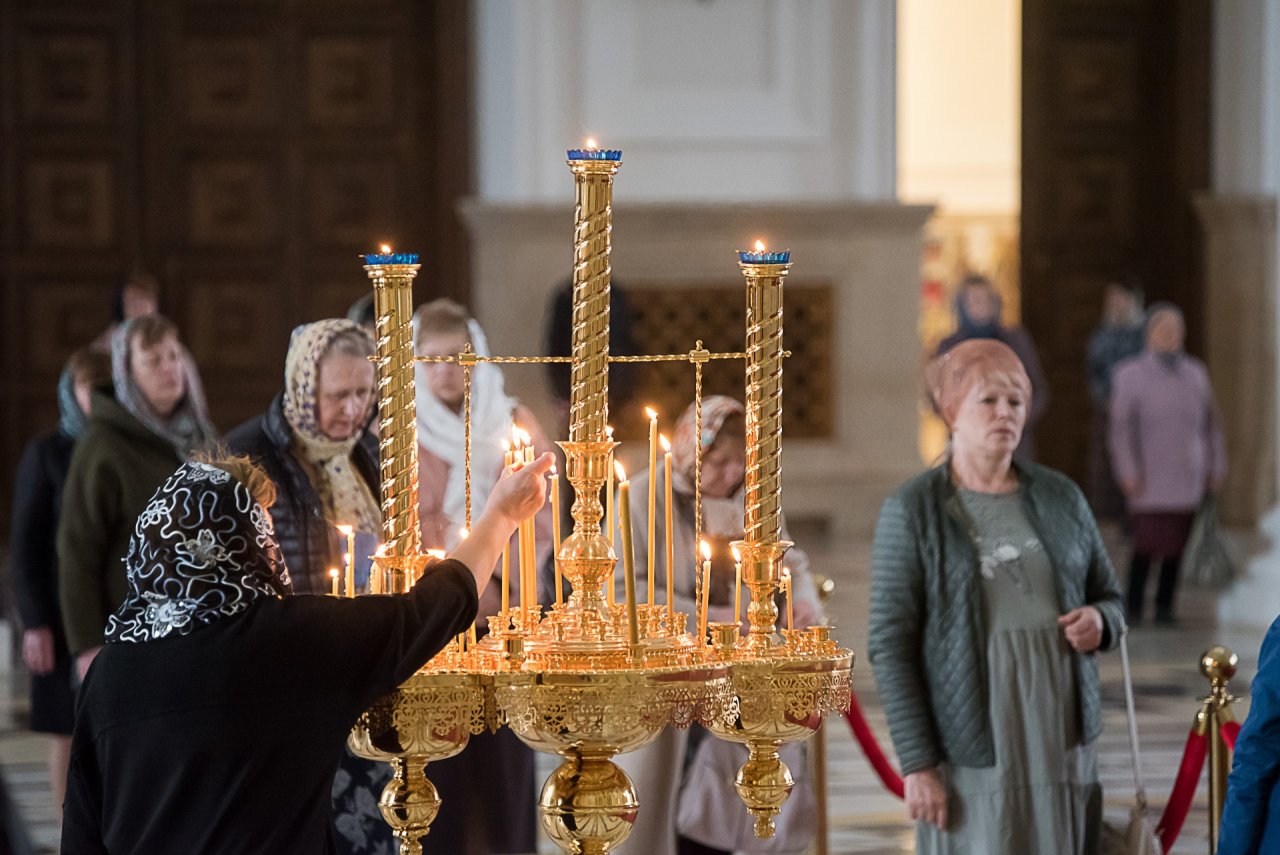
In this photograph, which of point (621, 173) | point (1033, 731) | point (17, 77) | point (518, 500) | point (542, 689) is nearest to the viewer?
point (542, 689)

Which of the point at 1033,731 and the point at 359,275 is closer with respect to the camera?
the point at 1033,731

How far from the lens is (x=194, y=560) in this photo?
10.7 ft

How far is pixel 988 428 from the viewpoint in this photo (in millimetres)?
4590

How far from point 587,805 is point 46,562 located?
3.42 meters

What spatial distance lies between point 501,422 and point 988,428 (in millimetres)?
1959

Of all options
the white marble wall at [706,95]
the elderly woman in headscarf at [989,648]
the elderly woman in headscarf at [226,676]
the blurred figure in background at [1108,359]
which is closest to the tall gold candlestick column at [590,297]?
the elderly woman in headscarf at [226,676]

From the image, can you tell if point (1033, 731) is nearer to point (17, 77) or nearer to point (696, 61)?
point (696, 61)

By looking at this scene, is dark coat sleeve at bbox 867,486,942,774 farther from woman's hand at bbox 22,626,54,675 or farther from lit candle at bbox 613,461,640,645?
woman's hand at bbox 22,626,54,675

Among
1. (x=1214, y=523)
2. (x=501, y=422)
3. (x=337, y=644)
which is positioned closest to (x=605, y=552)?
(x=337, y=644)

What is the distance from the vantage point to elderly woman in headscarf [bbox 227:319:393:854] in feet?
15.3

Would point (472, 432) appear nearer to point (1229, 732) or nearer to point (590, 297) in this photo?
point (1229, 732)

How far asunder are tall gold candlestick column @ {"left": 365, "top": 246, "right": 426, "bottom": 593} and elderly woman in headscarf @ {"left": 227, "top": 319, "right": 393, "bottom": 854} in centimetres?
125

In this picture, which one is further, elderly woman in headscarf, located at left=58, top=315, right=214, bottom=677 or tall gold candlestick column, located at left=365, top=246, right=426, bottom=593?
elderly woman in headscarf, located at left=58, top=315, right=214, bottom=677

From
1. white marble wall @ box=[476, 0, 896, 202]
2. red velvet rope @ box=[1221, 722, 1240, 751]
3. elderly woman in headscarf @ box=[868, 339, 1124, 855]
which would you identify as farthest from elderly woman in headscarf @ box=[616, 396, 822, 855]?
white marble wall @ box=[476, 0, 896, 202]
